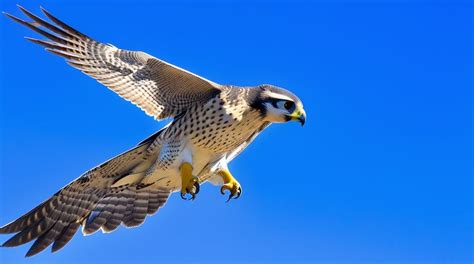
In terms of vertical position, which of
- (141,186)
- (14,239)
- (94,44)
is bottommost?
(14,239)

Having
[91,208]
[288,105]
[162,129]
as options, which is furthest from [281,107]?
[91,208]

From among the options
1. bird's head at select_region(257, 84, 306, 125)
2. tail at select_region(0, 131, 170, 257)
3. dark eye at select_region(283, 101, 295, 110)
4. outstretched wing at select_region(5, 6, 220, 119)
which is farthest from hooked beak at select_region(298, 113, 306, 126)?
tail at select_region(0, 131, 170, 257)

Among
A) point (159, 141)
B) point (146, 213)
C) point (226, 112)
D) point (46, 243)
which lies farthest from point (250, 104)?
point (46, 243)

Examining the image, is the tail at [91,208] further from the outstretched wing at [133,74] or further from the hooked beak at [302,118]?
the hooked beak at [302,118]

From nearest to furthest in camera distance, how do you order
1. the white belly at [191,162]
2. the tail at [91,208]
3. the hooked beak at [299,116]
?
the hooked beak at [299,116], the white belly at [191,162], the tail at [91,208]

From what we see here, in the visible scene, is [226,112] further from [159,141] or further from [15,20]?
[15,20]

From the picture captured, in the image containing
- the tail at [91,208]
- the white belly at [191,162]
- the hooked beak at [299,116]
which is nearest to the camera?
the hooked beak at [299,116]

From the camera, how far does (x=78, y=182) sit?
511 inches

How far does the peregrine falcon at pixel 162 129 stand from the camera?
476 inches

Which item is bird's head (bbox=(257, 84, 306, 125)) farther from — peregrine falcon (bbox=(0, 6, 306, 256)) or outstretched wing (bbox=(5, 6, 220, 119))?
outstretched wing (bbox=(5, 6, 220, 119))

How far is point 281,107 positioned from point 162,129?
1.49m

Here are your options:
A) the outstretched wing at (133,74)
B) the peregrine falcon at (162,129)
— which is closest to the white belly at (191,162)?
the peregrine falcon at (162,129)

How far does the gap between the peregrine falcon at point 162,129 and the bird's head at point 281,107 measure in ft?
0.04

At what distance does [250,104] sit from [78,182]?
2.35 metres
